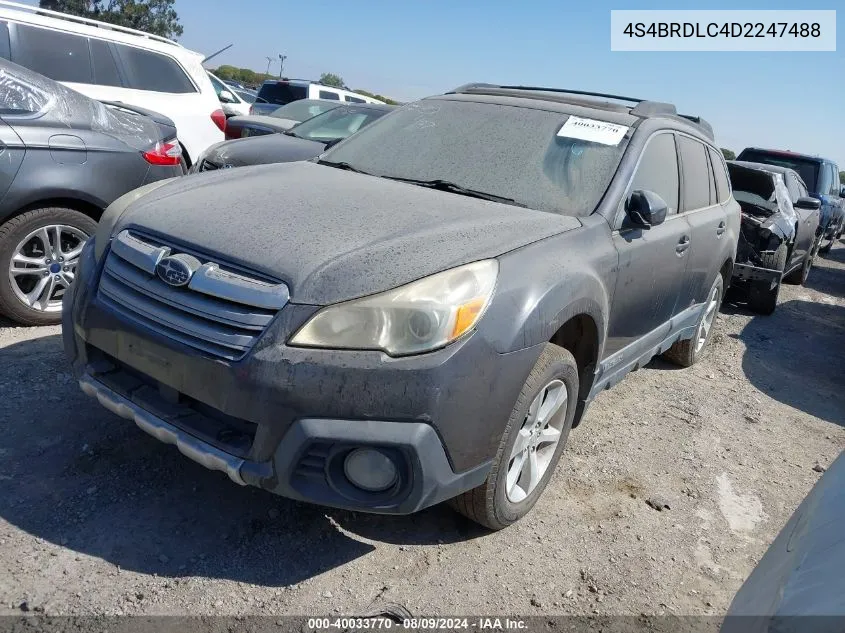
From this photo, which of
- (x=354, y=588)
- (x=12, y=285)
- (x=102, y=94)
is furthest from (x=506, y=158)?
(x=102, y=94)

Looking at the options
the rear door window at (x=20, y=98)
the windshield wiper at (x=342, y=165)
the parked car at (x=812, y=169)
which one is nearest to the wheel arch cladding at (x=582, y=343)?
the windshield wiper at (x=342, y=165)

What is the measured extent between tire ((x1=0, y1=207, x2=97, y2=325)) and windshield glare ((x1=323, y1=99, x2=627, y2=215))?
5.43 feet

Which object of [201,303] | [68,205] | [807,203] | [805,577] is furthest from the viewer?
[807,203]

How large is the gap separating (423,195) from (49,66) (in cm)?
488

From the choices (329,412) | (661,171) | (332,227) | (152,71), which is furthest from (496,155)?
(152,71)

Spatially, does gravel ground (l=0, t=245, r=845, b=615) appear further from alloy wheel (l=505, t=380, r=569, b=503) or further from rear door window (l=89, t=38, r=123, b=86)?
rear door window (l=89, t=38, r=123, b=86)

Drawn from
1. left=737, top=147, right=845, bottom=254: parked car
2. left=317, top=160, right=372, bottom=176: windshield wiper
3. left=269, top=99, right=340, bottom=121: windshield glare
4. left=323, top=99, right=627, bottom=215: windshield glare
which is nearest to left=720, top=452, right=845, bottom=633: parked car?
left=323, top=99, right=627, bottom=215: windshield glare

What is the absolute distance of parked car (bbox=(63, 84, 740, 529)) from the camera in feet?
7.43

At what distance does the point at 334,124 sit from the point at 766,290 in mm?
4917

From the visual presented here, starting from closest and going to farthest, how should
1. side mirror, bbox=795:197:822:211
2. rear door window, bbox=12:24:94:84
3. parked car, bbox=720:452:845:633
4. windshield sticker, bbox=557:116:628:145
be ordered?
1. parked car, bbox=720:452:845:633
2. windshield sticker, bbox=557:116:628:145
3. rear door window, bbox=12:24:94:84
4. side mirror, bbox=795:197:822:211

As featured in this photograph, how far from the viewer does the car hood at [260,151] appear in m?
6.26

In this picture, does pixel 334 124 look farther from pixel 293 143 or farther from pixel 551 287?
pixel 551 287

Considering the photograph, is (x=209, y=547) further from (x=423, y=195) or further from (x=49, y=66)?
(x=49, y=66)

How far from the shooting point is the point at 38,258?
4195mm
